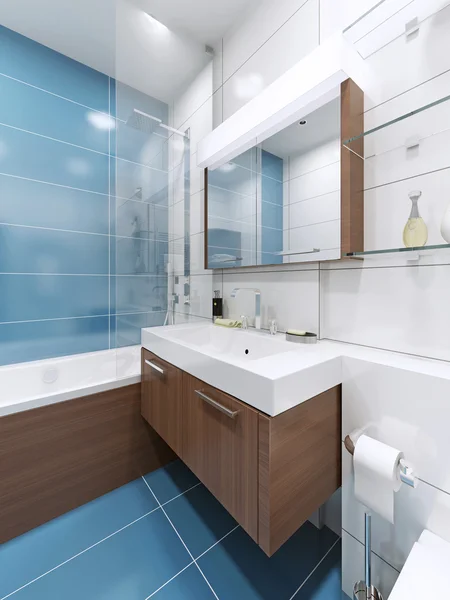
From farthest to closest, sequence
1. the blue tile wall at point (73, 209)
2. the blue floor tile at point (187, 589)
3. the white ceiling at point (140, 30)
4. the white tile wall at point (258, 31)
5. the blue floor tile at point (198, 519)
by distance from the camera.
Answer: the blue tile wall at point (73, 209) → the white ceiling at point (140, 30) → the white tile wall at point (258, 31) → the blue floor tile at point (198, 519) → the blue floor tile at point (187, 589)

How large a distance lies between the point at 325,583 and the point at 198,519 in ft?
1.89

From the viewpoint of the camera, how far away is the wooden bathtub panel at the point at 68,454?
1.18m

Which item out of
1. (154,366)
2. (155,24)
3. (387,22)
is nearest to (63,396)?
(154,366)

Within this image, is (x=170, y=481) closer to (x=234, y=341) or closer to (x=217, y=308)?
(x=234, y=341)

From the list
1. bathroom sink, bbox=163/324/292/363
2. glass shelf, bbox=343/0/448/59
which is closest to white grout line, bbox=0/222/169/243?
bathroom sink, bbox=163/324/292/363

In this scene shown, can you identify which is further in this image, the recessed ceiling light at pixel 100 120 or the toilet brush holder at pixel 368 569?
the recessed ceiling light at pixel 100 120

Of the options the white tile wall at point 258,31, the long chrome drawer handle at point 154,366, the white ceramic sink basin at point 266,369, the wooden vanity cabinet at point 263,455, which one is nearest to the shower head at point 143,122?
the white tile wall at point 258,31

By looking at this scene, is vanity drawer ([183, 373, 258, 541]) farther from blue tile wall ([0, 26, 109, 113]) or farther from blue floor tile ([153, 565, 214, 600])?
blue tile wall ([0, 26, 109, 113])

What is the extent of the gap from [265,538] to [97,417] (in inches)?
39.7

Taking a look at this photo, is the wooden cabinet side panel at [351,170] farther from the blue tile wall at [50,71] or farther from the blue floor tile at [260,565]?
the blue tile wall at [50,71]

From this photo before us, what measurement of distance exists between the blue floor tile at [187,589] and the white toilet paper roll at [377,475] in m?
0.70

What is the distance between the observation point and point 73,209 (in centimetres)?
201

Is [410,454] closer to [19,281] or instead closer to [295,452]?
[295,452]

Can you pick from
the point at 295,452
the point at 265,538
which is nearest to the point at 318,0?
the point at 295,452
